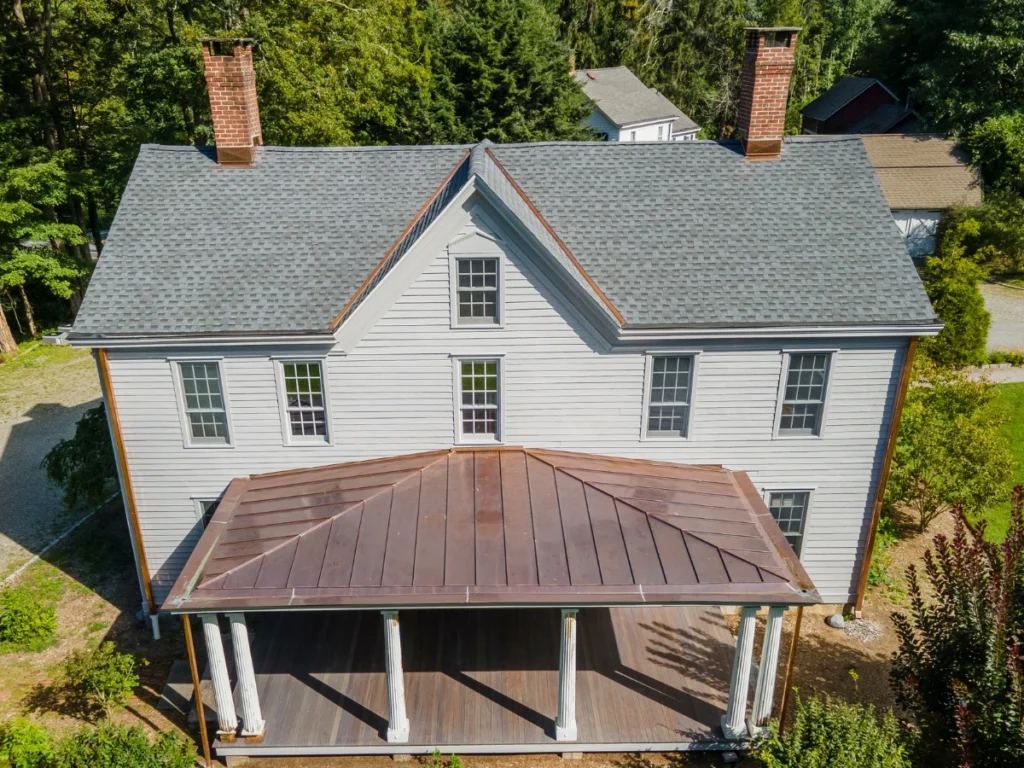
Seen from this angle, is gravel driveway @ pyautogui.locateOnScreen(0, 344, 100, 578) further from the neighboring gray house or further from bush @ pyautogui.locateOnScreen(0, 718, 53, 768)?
the neighboring gray house

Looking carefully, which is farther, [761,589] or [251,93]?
[251,93]

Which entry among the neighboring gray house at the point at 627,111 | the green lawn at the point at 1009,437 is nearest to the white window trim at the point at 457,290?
the green lawn at the point at 1009,437

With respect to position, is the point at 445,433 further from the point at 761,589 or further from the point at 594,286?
the point at 761,589

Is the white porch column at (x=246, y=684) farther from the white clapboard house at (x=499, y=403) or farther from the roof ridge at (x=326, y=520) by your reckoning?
the roof ridge at (x=326, y=520)

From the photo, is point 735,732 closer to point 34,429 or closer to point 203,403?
point 203,403

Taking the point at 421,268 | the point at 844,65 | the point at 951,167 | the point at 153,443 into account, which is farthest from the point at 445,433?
the point at 844,65

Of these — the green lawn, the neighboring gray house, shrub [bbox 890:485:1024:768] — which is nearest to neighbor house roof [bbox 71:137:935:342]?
shrub [bbox 890:485:1024:768]
